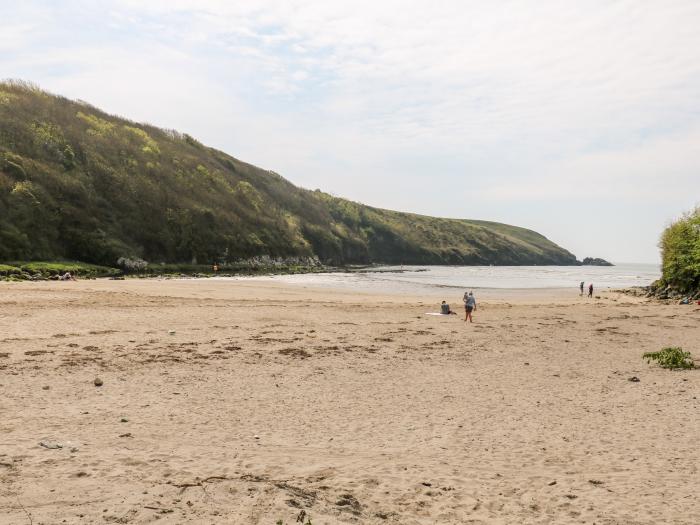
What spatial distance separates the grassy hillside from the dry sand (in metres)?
45.6

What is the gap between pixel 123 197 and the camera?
7706 cm

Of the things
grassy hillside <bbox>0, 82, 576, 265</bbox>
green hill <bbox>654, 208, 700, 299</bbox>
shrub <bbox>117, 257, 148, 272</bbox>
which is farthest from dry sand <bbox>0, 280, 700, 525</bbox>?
grassy hillside <bbox>0, 82, 576, 265</bbox>

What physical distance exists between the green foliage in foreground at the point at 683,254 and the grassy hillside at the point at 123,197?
61.7 meters

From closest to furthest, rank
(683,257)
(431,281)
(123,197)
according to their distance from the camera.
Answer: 1. (683,257)
2. (431,281)
3. (123,197)

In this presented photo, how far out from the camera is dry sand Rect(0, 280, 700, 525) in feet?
20.6

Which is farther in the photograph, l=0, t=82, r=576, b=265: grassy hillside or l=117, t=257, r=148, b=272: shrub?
l=117, t=257, r=148, b=272: shrub

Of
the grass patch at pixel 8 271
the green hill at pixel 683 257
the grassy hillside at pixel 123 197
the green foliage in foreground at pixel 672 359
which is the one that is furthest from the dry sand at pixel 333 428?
the grassy hillside at pixel 123 197

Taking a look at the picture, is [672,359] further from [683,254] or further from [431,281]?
[431,281]

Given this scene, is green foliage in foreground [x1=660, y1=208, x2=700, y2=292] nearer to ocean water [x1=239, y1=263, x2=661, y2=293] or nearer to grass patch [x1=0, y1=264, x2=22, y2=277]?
ocean water [x1=239, y1=263, x2=661, y2=293]

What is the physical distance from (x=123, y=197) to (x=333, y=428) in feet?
252

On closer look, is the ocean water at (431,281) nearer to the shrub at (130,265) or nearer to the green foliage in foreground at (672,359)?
the shrub at (130,265)

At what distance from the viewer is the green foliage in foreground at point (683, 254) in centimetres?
4484

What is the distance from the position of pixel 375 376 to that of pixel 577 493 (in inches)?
298

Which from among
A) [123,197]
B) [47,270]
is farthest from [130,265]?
[123,197]
